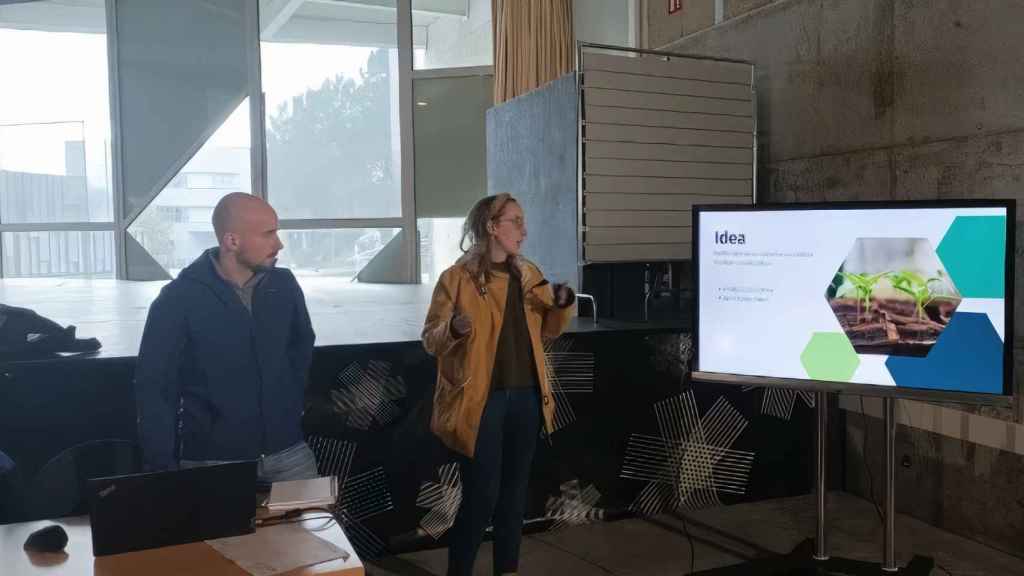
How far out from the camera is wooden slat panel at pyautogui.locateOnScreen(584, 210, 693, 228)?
3.94 metres

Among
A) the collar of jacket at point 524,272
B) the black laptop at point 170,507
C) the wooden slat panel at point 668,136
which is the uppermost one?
the wooden slat panel at point 668,136

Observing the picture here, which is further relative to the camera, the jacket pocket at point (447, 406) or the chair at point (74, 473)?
the jacket pocket at point (447, 406)

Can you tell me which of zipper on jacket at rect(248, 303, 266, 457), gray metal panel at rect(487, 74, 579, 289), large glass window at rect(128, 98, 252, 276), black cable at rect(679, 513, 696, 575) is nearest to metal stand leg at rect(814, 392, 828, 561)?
black cable at rect(679, 513, 696, 575)

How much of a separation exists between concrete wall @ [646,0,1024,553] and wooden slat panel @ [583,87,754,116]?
0.31 metres

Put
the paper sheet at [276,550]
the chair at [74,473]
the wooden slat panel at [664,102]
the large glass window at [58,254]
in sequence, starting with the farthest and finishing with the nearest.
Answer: the large glass window at [58,254] → the wooden slat panel at [664,102] → the chair at [74,473] → the paper sheet at [276,550]

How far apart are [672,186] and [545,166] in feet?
1.99

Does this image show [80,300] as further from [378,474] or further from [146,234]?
[378,474]

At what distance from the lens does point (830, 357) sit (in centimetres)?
279

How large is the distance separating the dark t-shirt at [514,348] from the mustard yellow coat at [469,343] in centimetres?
2

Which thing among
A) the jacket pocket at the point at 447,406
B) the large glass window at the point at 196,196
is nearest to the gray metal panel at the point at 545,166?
the jacket pocket at the point at 447,406

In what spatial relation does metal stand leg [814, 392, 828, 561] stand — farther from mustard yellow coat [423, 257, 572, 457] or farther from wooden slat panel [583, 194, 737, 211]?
wooden slat panel [583, 194, 737, 211]

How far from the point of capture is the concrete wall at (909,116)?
3.33 m

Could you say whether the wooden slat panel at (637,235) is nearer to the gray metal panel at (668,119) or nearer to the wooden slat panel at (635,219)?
the wooden slat panel at (635,219)

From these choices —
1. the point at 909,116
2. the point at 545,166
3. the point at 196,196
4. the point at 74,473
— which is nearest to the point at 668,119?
the point at 545,166
